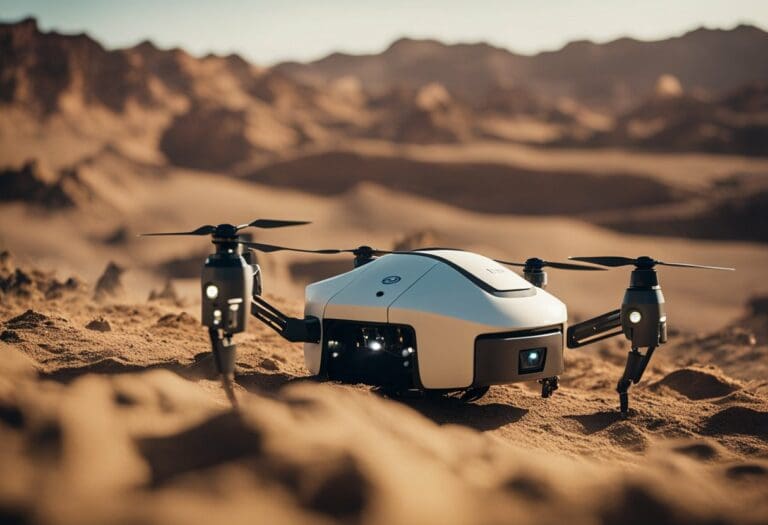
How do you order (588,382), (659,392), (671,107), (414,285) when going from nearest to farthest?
(414,285) → (659,392) → (588,382) → (671,107)

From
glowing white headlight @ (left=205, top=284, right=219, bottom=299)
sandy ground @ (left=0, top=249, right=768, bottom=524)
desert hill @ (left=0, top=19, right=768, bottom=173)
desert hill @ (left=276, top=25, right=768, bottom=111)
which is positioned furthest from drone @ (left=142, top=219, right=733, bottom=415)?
desert hill @ (left=276, top=25, right=768, bottom=111)

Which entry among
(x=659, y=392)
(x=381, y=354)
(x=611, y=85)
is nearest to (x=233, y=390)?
(x=381, y=354)

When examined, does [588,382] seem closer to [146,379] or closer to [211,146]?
[146,379]

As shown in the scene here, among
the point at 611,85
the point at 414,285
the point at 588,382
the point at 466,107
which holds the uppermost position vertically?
the point at 611,85

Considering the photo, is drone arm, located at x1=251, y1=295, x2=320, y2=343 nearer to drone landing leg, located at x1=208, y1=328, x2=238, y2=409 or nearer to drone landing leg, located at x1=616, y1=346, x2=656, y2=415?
drone landing leg, located at x1=208, y1=328, x2=238, y2=409

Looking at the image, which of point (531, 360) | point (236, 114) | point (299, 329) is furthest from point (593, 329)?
point (236, 114)
